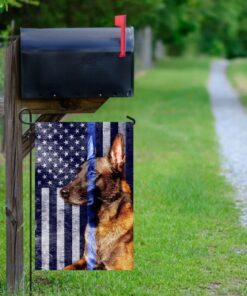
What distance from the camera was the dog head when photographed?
6039mm

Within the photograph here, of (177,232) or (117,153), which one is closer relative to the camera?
(117,153)

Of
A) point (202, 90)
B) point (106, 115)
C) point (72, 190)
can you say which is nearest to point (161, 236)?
point (72, 190)

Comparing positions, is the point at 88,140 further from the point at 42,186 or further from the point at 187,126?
the point at 187,126

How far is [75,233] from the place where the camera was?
610cm

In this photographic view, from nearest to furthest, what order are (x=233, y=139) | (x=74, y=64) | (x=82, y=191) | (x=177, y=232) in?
(x=74, y=64) < (x=82, y=191) < (x=177, y=232) < (x=233, y=139)

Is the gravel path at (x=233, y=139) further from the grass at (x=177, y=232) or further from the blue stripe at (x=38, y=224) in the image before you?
the blue stripe at (x=38, y=224)

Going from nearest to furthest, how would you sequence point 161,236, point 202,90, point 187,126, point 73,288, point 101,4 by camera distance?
point 73,288
point 161,236
point 187,126
point 101,4
point 202,90

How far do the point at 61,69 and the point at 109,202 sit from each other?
3.00 ft

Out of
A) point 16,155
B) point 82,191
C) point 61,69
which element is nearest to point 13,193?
point 16,155

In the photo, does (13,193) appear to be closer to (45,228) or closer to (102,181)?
(45,228)

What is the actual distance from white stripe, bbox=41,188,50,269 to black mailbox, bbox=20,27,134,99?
0.65 m

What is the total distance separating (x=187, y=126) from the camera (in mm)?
20250

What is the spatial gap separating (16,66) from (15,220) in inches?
39.6

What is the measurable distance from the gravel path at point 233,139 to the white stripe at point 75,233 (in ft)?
10.7
